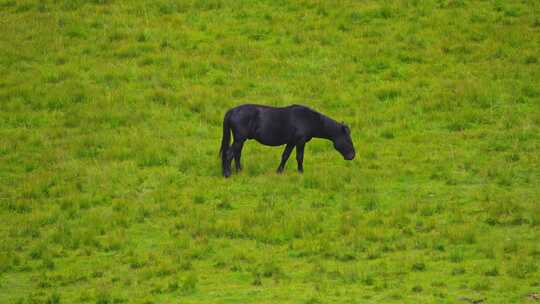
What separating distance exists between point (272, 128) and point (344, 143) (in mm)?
1898

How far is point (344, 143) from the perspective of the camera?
22922mm

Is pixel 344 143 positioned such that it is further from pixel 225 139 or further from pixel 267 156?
pixel 225 139

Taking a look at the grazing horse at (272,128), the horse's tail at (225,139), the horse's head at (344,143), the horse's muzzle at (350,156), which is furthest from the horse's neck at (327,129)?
the horse's tail at (225,139)

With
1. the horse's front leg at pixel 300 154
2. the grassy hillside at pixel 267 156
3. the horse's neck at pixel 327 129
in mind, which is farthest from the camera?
the horse's neck at pixel 327 129

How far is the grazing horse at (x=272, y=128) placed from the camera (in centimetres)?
2189

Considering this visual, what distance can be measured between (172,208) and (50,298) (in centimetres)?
515

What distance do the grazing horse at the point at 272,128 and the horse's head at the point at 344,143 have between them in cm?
19

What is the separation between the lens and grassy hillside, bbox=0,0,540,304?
647 inches

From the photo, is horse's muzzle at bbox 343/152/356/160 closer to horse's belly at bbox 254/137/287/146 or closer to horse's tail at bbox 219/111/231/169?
horse's belly at bbox 254/137/287/146

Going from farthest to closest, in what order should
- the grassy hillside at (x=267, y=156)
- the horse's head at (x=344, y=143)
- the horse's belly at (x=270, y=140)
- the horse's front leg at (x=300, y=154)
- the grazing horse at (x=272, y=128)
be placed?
the horse's head at (x=344, y=143)
the horse's front leg at (x=300, y=154)
the horse's belly at (x=270, y=140)
the grazing horse at (x=272, y=128)
the grassy hillside at (x=267, y=156)

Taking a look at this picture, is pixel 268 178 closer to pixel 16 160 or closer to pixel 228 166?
pixel 228 166

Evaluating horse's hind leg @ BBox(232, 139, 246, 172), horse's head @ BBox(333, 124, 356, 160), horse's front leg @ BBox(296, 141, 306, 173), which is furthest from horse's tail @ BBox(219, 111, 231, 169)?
horse's head @ BBox(333, 124, 356, 160)

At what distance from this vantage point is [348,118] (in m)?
26.9

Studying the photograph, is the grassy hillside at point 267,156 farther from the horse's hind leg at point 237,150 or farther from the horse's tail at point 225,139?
the horse's tail at point 225,139
